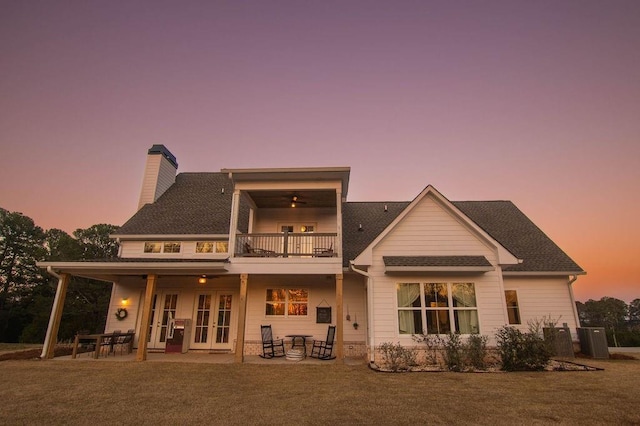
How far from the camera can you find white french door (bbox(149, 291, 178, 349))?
12852 mm

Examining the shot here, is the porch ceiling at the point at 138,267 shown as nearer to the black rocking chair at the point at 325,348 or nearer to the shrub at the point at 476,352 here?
the black rocking chair at the point at 325,348

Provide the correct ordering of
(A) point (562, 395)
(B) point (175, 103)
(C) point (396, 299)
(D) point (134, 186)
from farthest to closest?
(D) point (134, 186) → (B) point (175, 103) → (C) point (396, 299) → (A) point (562, 395)

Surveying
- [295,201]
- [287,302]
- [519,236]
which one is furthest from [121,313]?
[519,236]

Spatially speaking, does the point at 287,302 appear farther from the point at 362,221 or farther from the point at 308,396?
the point at 308,396

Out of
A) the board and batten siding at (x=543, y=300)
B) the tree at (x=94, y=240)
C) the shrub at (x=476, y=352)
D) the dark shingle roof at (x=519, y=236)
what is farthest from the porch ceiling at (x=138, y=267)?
the tree at (x=94, y=240)

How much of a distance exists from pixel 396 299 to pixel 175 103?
49.1ft

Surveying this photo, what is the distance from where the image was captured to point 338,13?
13.8 metres

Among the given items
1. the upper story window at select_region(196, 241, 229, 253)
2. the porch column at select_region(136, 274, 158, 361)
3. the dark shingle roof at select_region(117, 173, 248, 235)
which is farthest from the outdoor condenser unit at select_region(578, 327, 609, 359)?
the porch column at select_region(136, 274, 158, 361)

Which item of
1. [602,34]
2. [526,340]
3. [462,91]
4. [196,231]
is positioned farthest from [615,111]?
[196,231]

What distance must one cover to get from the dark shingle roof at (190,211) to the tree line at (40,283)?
623 inches

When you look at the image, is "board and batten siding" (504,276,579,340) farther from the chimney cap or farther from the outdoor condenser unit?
the chimney cap

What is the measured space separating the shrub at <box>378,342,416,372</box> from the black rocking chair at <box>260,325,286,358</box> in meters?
4.25

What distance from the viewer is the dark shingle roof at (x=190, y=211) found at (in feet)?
45.1

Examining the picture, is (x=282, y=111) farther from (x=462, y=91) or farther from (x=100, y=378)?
(x=100, y=378)
